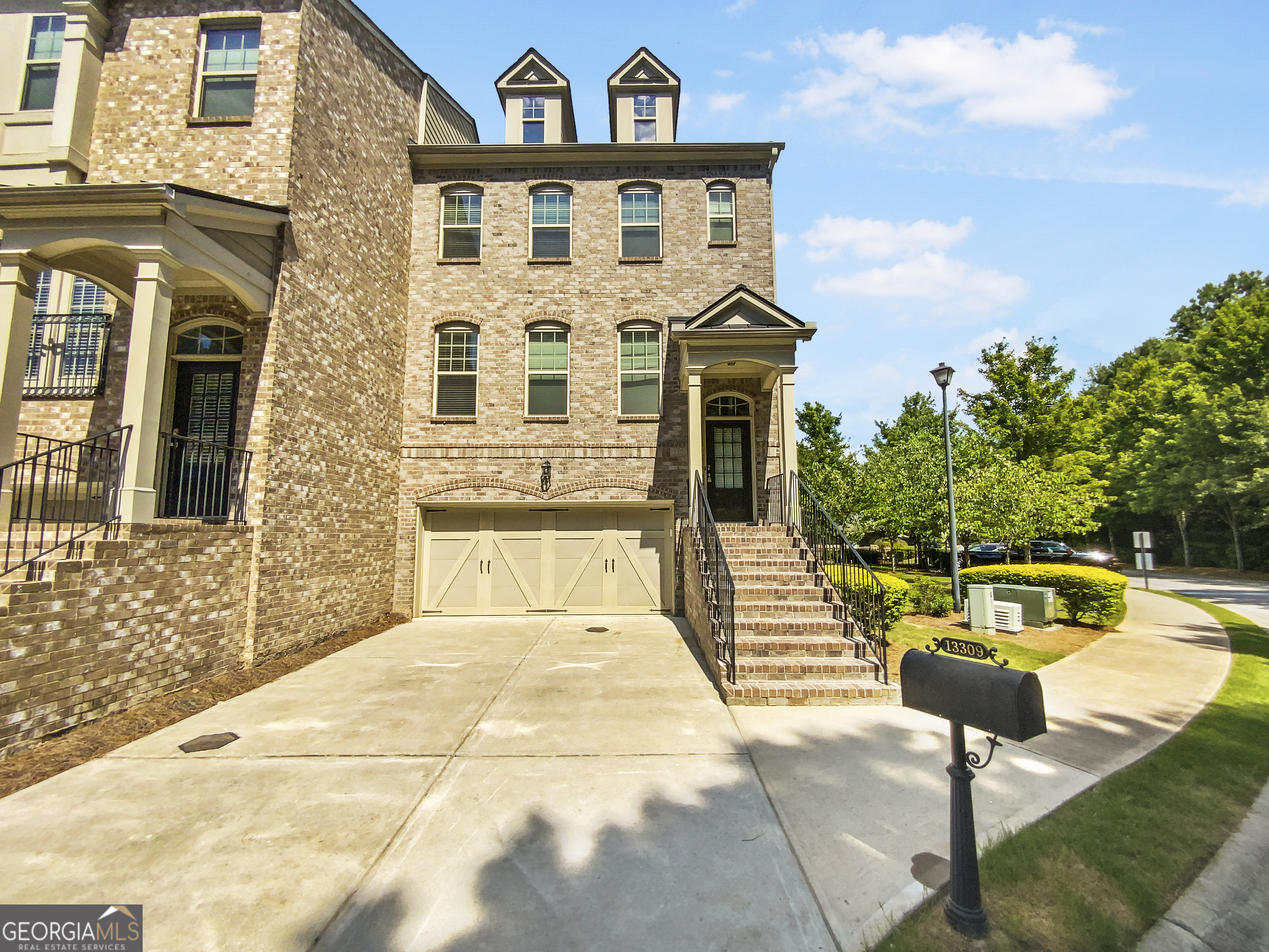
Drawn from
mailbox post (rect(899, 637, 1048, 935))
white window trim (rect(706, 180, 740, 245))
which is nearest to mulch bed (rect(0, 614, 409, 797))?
mailbox post (rect(899, 637, 1048, 935))

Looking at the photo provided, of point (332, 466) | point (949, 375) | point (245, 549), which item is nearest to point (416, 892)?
point (245, 549)

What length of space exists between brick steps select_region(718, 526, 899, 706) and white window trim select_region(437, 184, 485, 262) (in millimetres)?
8681

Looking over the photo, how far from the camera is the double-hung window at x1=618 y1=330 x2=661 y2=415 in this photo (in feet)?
37.8

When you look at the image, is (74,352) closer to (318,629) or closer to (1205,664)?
(318,629)

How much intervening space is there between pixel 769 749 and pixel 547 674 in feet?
10.7

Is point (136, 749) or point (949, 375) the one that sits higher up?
point (949, 375)

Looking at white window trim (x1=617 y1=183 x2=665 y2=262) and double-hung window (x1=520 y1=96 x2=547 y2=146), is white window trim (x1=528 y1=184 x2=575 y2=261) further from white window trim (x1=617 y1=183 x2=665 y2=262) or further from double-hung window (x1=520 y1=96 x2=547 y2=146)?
double-hung window (x1=520 y1=96 x2=547 y2=146)

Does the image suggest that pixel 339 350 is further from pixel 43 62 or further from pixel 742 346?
pixel 742 346

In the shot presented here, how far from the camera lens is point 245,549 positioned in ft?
23.6

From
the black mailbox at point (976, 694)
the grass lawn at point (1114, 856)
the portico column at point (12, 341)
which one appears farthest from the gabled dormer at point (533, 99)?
the grass lawn at point (1114, 856)

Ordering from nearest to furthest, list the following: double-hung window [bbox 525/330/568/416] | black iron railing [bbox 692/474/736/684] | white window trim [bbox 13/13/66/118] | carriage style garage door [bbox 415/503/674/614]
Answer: black iron railing [bbox 692/474/736/684] < white window trim [bbox 13/13/66/118] < carriage style garage door [bbox 415/503/674/614] < double-hung window [bbox 525/330/568/416]

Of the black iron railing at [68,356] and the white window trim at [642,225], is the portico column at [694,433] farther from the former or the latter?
the black iron railing at [68,356]

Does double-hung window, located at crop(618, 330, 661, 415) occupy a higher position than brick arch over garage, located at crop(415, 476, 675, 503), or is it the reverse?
double-hung window, located at crop(618, 330, 661, 415)

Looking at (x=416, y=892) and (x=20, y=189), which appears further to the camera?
(x=20, y=189)
